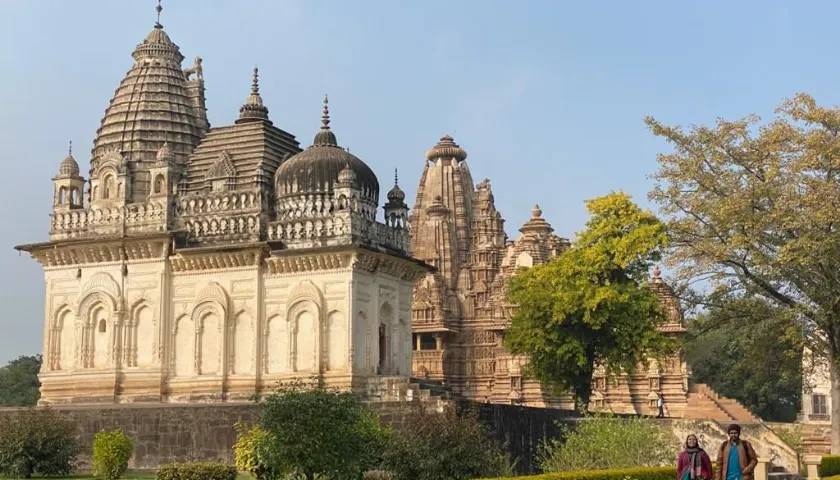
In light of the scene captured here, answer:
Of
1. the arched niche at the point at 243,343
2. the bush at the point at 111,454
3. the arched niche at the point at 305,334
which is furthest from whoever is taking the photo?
the arched niche at the point at 243,343

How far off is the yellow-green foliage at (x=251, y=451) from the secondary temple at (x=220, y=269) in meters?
5.65

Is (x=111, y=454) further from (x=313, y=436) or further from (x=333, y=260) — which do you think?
(x=333, y=260)

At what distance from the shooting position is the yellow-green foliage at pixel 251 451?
23.2 meters

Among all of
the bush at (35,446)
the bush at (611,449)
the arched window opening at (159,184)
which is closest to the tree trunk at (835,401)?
the bush at (611,449)

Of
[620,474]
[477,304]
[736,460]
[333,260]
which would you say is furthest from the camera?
[477,304]

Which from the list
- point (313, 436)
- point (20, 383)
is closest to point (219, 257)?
point (313, 436)

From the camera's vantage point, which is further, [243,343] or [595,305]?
[595,305]

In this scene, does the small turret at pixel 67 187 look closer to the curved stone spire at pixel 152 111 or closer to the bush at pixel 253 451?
the curved stone spire at pixel 152 111

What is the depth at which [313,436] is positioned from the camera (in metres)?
21.5

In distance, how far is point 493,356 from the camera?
2402 inches

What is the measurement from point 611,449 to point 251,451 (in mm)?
8021

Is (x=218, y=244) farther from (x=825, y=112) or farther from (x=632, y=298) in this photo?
(x=825, y=112)

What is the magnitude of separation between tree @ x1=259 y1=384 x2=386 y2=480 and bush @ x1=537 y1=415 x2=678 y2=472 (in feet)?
19.5

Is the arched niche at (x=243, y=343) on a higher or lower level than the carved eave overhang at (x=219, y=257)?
lower
